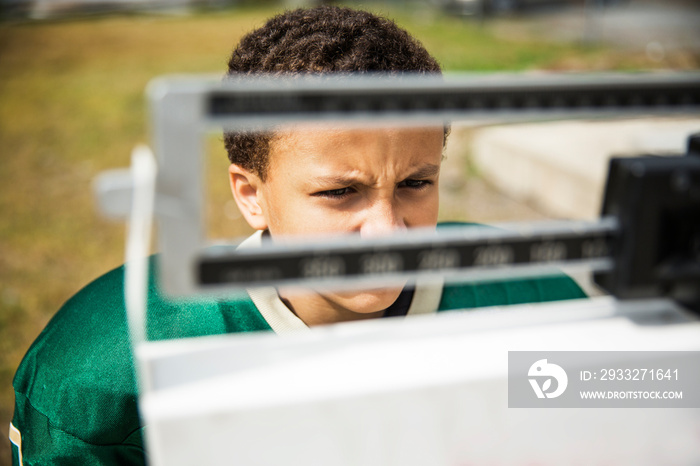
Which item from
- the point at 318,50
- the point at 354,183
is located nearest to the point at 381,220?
the point at 354,183

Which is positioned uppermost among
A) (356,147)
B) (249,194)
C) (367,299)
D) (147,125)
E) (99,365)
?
(356,147)

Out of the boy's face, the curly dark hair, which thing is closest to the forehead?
the boy's face

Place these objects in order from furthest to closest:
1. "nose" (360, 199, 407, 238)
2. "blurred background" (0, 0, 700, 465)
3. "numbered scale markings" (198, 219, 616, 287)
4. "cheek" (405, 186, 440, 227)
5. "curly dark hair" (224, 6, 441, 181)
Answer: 1. "blurred background" (0, 0, 700, 465)
2. "curly dark hair" (224, 6, 441, 181)
3. "cheek" (405, 186, 440, 227)
4. "nose" (360, 199, 407, 238)
5. "numbered scale markings" (198, 219, 616, 287)

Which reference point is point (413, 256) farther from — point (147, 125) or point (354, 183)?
point (147, 125)

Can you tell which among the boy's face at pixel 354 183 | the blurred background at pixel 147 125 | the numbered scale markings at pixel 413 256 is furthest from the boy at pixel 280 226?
the blurred background at pixel 147 125

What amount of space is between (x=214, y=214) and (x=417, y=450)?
378 centimetres

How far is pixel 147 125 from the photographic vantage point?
5617 millimetres

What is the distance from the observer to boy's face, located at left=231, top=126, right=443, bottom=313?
92 cm

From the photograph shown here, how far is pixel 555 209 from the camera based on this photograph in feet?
13.4

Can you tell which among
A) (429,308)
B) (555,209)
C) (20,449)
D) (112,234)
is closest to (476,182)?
(555,209)

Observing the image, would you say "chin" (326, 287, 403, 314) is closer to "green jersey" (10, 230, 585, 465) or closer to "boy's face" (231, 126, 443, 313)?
"boy's face" (231, 126, 443, 313)

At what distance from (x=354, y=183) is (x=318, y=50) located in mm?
320

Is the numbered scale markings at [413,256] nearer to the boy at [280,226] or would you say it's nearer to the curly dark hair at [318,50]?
the boy at [280,226]

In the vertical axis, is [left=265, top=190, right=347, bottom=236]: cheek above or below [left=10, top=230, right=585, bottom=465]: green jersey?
above
